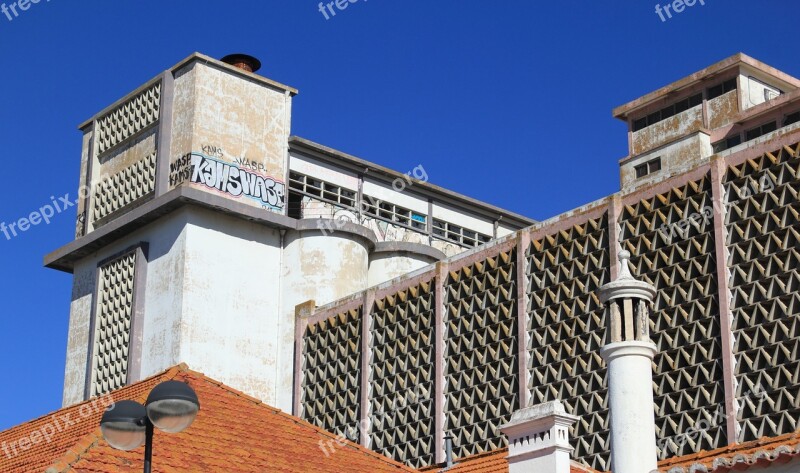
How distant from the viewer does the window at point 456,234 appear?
168 ft

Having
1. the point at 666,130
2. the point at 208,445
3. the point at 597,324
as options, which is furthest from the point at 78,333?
the point at 208,445

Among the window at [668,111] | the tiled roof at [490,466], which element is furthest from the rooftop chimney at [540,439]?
the window at [668,111]

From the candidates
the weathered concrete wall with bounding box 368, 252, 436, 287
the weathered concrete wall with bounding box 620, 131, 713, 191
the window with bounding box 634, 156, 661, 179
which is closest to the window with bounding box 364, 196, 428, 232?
the weathered concrete wall with bounding box 368, 252, 436, 287

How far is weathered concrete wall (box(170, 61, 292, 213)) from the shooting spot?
1724 inches

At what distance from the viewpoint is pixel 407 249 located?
47719mm

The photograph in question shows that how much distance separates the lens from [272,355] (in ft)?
144

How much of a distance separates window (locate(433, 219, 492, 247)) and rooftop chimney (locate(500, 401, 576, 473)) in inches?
1295

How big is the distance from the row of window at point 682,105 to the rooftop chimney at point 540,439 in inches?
1390

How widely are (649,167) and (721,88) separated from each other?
381 cm

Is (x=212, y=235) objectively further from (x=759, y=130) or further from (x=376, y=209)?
(x=759, y=130)

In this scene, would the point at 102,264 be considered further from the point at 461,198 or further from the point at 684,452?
the point at 684,452

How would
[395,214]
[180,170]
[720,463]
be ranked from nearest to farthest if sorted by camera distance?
[720,463]
[180,170]
[395,214]

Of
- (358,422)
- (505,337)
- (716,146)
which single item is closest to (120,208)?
(358,422)

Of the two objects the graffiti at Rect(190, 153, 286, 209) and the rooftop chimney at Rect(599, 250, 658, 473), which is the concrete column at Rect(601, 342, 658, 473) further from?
the graffiti at Rect(190, 153, 286, 209)
